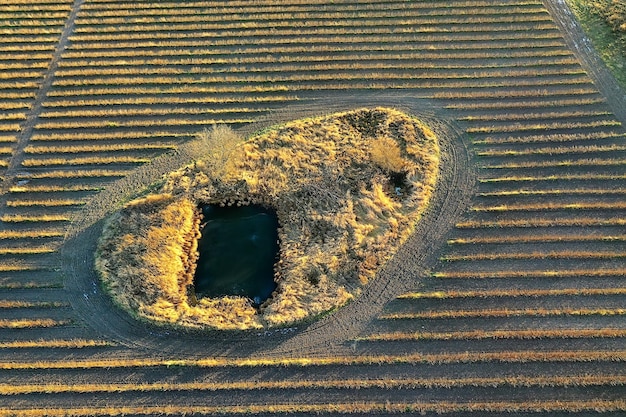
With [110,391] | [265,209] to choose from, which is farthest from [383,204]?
[110,391]

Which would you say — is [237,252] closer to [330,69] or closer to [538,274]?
[330,69]

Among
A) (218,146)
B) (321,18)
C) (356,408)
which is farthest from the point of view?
(321,18)

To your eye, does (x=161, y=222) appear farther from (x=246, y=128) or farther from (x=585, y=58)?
(x=585, y=58)

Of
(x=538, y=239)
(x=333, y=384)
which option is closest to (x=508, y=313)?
(x=538, y=239)

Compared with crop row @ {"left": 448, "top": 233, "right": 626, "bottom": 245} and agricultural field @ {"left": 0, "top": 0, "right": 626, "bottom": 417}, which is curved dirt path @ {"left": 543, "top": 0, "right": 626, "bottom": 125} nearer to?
agricultural field @ {"left": 0, "top": 0, "right": 626, "bottom": 417}

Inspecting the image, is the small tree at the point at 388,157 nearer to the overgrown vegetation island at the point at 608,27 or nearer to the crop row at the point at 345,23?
the crop row at the point at 345,23

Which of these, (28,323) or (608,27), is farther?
(608,27)
